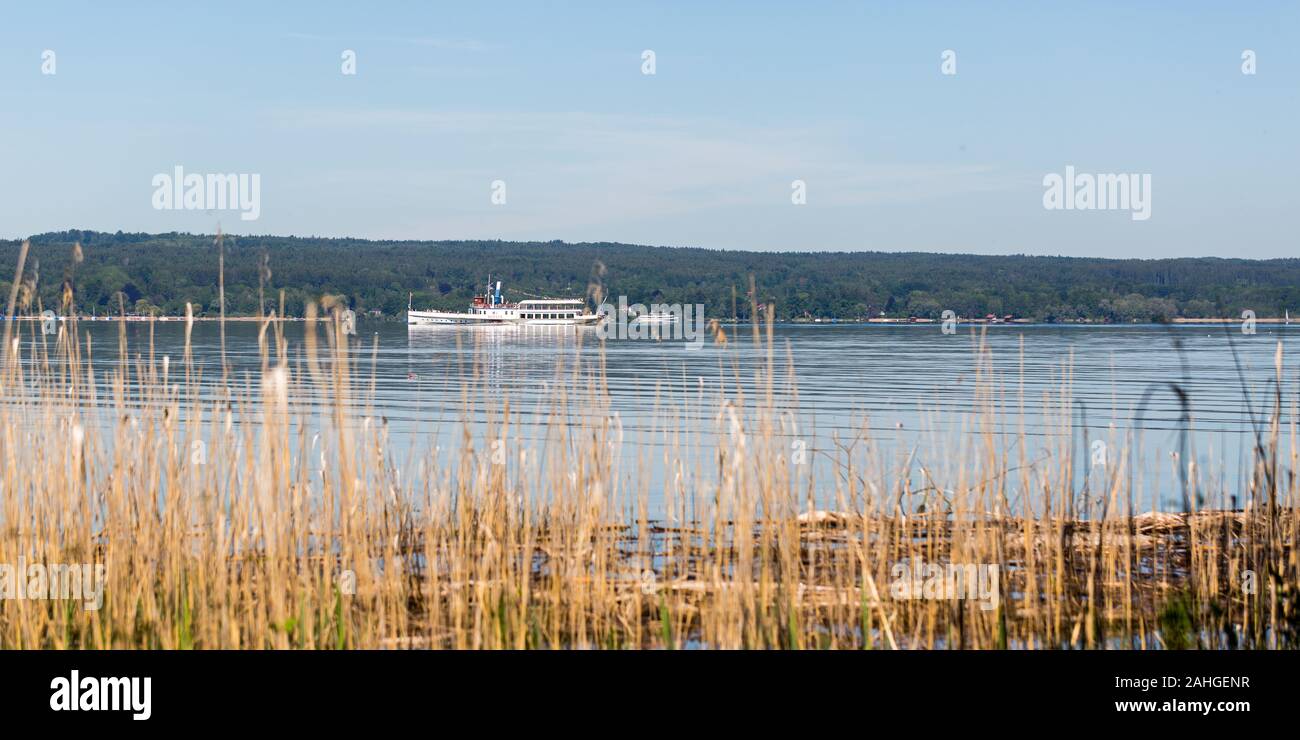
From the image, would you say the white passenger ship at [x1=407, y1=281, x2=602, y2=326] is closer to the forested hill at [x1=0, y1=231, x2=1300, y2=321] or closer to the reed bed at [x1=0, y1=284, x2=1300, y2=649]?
the forested hill at [x1=0, y1=231, x2=1300, y2=321]

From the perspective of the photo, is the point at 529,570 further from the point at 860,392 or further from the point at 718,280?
the point at 718,280

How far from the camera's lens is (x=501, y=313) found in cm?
12519

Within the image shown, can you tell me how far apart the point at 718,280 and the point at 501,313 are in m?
35.2

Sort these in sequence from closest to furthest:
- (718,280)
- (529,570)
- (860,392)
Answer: (529,570), (860,392), (718,280)

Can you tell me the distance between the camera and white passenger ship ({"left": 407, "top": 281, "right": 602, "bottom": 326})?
123 meters

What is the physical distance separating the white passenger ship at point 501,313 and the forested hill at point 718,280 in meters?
4.13

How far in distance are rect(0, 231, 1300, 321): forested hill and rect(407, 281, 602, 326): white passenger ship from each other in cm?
413

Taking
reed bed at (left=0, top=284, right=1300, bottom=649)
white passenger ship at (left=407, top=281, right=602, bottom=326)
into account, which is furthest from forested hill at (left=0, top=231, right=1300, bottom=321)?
reed bed at (left=0, top=284, right=1300, bottom=649)

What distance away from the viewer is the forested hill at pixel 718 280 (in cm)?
8225

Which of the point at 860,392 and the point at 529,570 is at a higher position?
the point at 529,570

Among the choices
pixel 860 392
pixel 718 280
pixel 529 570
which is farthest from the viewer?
pixel 718 280

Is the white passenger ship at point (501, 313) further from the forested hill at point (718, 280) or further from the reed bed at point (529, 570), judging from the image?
the reed bed at point (529, 570)

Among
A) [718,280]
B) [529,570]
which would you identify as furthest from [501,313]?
[529,570]
